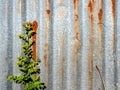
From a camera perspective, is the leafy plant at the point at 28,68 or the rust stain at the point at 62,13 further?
the rust stain at the point at 62,13

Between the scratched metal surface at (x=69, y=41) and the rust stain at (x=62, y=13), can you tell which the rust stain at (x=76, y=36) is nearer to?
the scratched metal surface at (x=69, y=41)

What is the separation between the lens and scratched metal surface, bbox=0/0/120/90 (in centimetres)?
329

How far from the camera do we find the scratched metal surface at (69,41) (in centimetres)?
329

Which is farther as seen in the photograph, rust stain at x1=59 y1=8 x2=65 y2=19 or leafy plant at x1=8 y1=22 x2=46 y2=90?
rust stain at x1=59 y1=8 x2=65 y2=19

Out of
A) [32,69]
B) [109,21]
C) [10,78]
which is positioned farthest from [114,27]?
[10,78]

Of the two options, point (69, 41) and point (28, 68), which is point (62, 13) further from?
point (28, 68)

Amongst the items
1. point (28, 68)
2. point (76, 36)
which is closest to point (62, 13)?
point (76, 36)

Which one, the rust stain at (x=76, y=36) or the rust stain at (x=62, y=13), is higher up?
the rust stain at (x=62, y=13)

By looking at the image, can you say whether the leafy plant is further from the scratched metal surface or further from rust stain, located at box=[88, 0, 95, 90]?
rust stain, located at box=[88, 0, 95, 90]

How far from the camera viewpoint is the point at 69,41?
335 centimetres

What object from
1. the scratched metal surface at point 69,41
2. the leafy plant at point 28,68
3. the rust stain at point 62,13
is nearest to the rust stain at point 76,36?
the scratched metal surface at point 69,41

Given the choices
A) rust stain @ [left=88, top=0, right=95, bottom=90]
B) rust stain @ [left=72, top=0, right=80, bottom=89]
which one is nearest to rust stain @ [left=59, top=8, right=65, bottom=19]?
rust stain @ [left=72, top=0, right=80, bottom=89]

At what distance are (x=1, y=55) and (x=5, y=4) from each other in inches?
23.5

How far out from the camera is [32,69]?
3139mm
